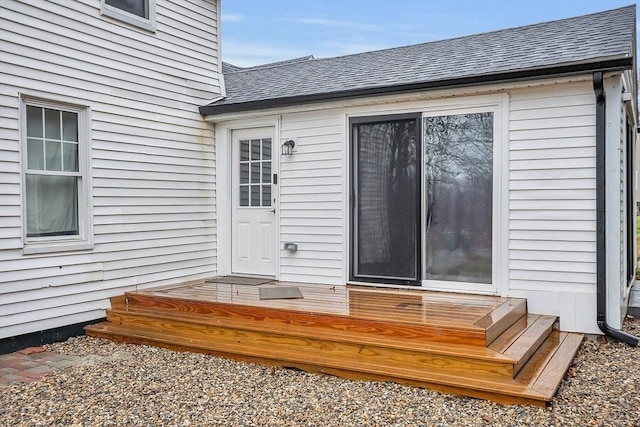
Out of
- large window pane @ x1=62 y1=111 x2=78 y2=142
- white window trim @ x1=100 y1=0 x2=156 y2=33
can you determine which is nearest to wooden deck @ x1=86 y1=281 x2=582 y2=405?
large window pane @ x1=62 y1=111 x2=78 y2=142

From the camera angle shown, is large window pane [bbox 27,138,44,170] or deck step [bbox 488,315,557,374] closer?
deck step [bbox 488,315,557,374]

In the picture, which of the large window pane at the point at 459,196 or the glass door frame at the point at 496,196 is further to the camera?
the large window pane at the point at 459,196

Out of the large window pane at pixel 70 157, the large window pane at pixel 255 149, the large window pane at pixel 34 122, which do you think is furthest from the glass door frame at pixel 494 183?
the large window pane at pixel 34 122

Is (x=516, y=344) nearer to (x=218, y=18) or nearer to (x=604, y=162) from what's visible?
(x=604, y=162)

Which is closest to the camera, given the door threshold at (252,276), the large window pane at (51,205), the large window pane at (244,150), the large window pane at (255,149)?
the large window pane at (51,205)

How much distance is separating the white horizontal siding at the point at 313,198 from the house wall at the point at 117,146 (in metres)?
1.11

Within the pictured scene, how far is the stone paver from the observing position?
387 centimetres

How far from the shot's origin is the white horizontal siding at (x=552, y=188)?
4664 mm

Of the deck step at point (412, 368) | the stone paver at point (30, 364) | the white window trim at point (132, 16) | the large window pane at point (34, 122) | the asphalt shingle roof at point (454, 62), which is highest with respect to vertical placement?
the white window trim at point (132, 16)

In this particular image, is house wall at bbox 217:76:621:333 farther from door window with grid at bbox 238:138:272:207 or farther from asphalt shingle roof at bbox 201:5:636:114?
door window with grid at bbox 238:138:272:207

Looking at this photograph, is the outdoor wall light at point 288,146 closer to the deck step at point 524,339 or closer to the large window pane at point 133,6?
the large window pane at point 133,6

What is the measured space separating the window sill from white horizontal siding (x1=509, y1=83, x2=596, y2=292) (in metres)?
4.18

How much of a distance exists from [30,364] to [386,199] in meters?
3.68

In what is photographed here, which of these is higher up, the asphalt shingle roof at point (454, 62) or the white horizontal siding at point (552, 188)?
the asphalt shingle roof at point (454, 62)
